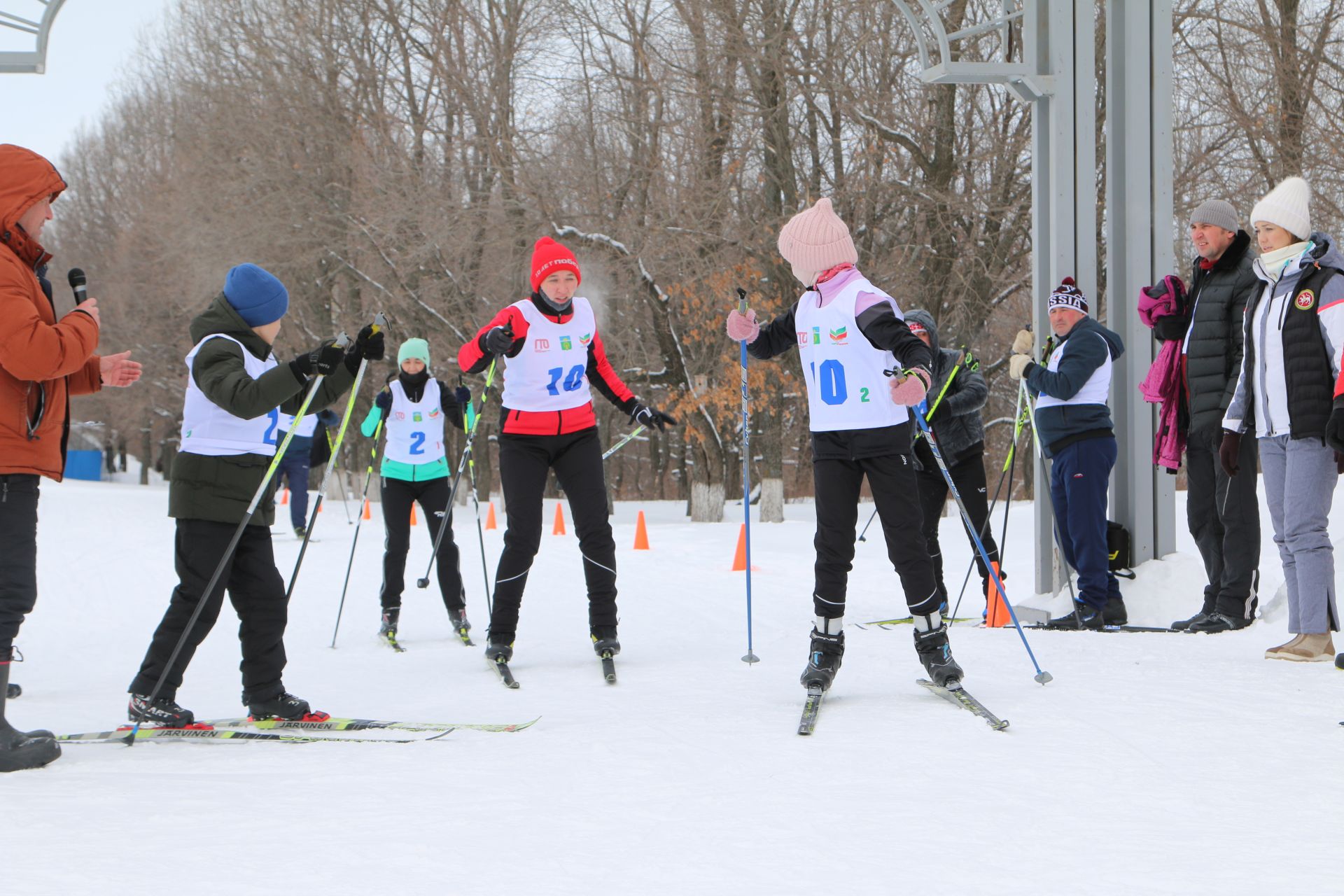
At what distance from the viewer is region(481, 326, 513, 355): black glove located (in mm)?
5332

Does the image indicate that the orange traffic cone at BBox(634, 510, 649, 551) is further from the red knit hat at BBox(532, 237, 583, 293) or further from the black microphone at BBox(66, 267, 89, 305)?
the black microphone at BBox(66, 267, 89, 305)

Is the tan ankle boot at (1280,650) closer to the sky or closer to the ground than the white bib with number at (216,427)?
closer to the ground

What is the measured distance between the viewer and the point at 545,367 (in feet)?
18.3

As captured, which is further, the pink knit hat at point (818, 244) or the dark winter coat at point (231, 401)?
the pink knit hat at point (818, 244)

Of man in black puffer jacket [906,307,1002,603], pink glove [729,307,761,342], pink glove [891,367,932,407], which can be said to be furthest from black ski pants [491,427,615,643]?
man in black puffer jacket [906,307,1002,603]

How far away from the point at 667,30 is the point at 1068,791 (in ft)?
52.2

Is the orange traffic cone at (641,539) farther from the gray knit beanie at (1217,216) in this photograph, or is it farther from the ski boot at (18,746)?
the ski boot at (18,746)

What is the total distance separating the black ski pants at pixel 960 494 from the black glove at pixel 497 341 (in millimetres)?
2694

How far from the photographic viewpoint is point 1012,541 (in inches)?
476

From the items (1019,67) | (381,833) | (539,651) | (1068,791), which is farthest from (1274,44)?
(381,833)

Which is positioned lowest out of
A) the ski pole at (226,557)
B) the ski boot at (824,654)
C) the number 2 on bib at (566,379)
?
the ski boot at (824,654)

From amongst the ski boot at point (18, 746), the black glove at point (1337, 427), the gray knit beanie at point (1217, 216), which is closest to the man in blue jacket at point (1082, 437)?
the gray knit beanie at point (1217, 216)

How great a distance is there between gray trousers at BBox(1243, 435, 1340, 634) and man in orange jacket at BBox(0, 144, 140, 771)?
455cm

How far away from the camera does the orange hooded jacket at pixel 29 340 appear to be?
144 inches
